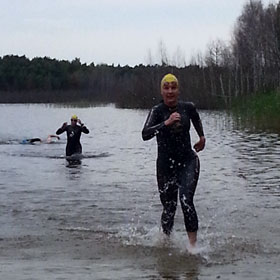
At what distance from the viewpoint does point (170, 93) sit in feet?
26.7

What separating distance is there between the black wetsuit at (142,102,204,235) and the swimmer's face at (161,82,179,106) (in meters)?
0.08

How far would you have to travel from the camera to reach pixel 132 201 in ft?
41.8

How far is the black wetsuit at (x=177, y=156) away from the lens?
8039 mm

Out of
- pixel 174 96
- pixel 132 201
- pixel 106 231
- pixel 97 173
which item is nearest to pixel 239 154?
pixel 97 173

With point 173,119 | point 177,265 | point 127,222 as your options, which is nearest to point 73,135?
point 127,222

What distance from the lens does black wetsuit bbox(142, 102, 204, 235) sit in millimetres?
8039

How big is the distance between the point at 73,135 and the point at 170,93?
12.8 metres

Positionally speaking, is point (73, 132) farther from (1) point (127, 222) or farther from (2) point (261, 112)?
(2) point (261, 112)

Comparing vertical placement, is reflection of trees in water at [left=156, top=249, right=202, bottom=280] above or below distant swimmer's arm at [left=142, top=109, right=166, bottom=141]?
below

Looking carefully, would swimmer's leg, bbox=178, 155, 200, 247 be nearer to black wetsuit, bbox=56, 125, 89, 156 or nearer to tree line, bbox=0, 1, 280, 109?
black wetsuit, bbox=56, 125, 89, 156

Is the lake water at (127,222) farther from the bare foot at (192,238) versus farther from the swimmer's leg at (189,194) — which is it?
the swimmer's leg at (189,194)

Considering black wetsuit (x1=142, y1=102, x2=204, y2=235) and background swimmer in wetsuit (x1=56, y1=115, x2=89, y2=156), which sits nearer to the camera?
black wetsuit (x1=142, y1=102, x2=204, y2=235)

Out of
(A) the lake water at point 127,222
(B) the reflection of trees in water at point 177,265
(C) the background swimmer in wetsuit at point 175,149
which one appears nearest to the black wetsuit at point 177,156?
(C) the background swimmer in wetsuit at point 175,149

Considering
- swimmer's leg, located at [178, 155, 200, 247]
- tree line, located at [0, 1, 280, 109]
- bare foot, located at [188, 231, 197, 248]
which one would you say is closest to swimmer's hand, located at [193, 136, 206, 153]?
swimmer's leg, located at [178, 155, 200, 247]
